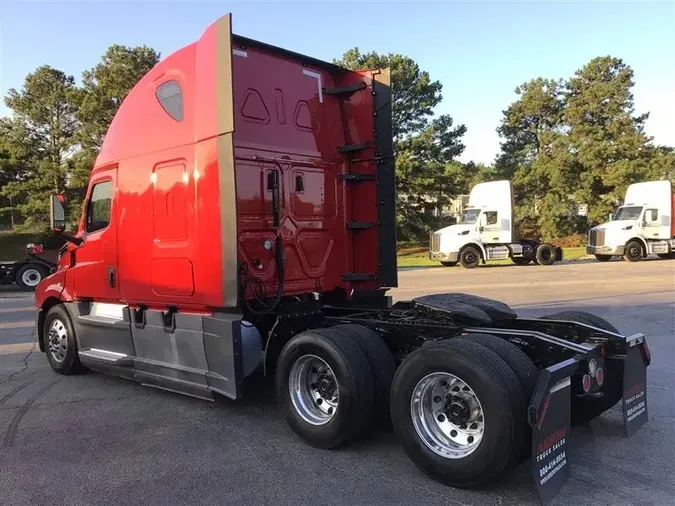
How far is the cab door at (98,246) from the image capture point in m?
6.16

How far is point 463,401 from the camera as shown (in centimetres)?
367

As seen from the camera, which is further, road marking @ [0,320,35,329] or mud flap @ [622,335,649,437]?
road marking @ [0,320,35,329]

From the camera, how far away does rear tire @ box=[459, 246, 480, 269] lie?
2569 cm

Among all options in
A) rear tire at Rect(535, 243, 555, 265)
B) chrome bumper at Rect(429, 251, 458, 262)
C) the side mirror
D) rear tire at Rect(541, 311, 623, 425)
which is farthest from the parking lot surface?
rear tire at Rect(535, 243, 555, 265)

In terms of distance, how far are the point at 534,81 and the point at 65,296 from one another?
1899 inches

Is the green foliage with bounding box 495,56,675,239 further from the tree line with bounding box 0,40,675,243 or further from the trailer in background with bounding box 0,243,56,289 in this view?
the trailer in background with bounding box 0,243,56,289

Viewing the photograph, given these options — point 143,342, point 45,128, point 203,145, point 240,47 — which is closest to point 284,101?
point 240,47

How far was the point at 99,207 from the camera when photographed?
6.46m

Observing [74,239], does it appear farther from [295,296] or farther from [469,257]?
[469,257]

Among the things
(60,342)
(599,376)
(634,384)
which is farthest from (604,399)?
(60,342)

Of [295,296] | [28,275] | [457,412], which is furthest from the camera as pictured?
[28,275]

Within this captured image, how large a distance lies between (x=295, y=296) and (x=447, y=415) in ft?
8.08

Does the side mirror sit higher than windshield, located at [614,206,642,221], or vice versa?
windshield, located at [614,206,642,221]

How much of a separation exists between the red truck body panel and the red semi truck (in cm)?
2
